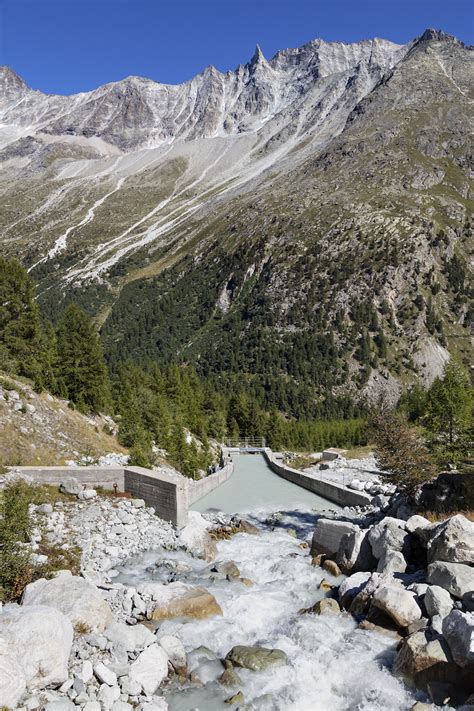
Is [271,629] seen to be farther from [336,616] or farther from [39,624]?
[39,624]

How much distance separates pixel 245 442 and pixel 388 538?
6832cm

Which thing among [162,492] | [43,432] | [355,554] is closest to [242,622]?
[355,554]

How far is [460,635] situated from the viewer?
11.4m

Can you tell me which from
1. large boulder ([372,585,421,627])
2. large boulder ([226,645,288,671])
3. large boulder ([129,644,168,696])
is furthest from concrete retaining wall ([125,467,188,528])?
large boulder ([372,585,421,627])

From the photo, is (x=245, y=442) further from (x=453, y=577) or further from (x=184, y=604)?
(x=453, y=577)

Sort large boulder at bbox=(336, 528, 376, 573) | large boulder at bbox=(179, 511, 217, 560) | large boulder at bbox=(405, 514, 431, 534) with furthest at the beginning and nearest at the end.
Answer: large boulder at bbox=(179, 511, 217, 560)
large boulder at bbox=(336, 528, 376, 573)
large boulder at bbox=(405, 514, 431, 534)

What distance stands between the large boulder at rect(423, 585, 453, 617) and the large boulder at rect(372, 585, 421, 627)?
37 cm

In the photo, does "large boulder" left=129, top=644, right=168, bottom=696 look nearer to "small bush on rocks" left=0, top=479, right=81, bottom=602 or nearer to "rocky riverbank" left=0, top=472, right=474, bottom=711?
"rocky riverbank" left=0, top=472, right=474, bottom=711

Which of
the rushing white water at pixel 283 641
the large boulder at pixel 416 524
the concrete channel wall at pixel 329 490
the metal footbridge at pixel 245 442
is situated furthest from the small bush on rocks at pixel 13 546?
the metal footbridge at pixel 245 442

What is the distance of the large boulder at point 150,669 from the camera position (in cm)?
1127

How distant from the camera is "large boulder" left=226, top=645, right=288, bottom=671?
12648 mm

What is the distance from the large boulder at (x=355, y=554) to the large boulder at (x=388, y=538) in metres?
0.37

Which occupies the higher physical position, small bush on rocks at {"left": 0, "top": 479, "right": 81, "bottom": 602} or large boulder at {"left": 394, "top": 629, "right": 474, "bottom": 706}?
small bush on rocks at {"left": 0, "top": 479, "right": 81, "bottom": 602}

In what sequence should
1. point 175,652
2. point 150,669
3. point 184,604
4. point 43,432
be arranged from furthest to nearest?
point 43,432
point 184,604
point 175,652
point 150,669
